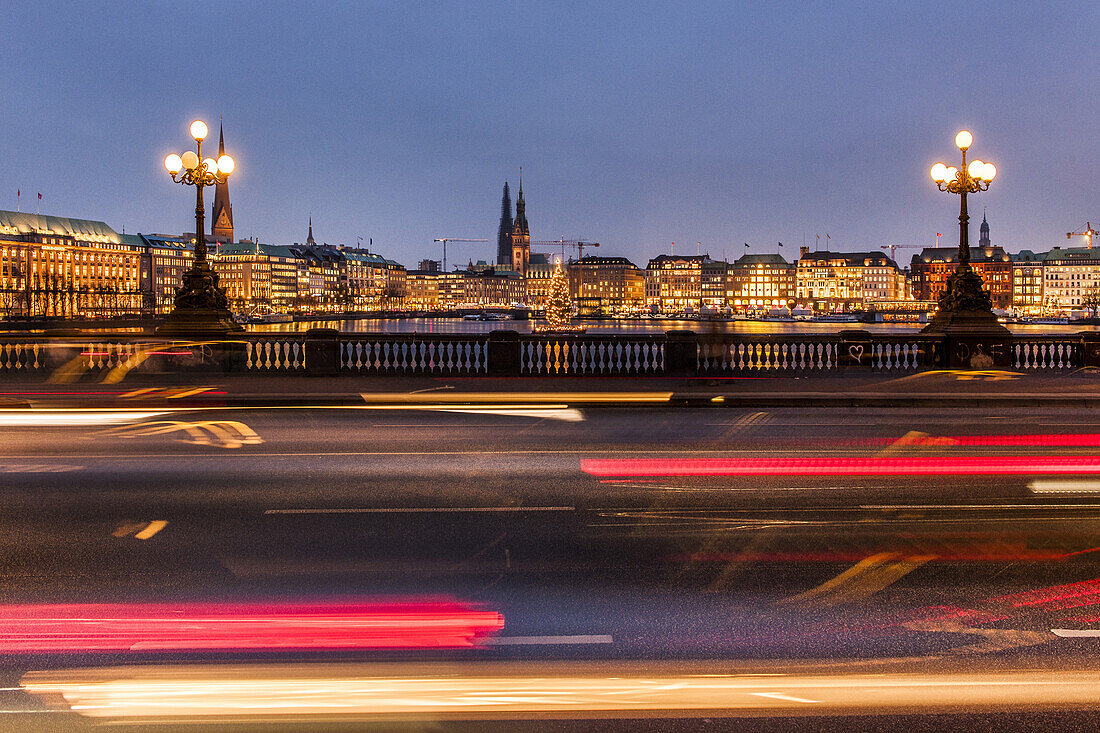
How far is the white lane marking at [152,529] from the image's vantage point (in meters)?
7.07

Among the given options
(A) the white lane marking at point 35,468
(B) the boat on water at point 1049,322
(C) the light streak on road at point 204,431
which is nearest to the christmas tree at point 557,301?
(B) the boat on water at point 1049,322

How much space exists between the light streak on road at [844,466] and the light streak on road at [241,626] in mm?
4896

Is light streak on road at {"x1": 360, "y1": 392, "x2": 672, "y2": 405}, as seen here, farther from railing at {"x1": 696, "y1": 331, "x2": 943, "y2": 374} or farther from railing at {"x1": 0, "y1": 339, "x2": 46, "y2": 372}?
railing at {"x1": 0, "y1": 339, "x2": 46, "y2": 372}

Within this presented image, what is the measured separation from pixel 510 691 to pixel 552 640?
0.63m

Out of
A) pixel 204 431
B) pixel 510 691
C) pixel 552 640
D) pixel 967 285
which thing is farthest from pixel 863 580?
pixel 967 285

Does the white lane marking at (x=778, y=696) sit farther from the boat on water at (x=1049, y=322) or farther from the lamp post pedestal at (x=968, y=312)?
the boat on water at (x=1049, y=322)

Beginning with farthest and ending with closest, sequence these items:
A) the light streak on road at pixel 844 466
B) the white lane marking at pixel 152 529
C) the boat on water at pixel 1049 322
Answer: the boat on water at pixel 1049 322 < the light streak on road at pixel 844 466 < the white lane marking at pixel 152 529

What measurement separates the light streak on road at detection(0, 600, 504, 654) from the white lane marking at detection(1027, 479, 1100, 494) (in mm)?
6553

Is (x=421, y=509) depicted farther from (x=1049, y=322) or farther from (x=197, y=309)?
(x=1049, y=322)

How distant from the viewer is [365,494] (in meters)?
8.81

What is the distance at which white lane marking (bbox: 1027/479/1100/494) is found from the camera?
347 inches

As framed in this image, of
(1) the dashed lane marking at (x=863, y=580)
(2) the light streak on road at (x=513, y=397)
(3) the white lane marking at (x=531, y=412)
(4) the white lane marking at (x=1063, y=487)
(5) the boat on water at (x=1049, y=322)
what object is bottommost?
(1) the dashed lane marking at (x=863, y=580)

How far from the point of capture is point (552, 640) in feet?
15.8

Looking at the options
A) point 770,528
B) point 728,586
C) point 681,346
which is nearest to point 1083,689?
point 728,586
